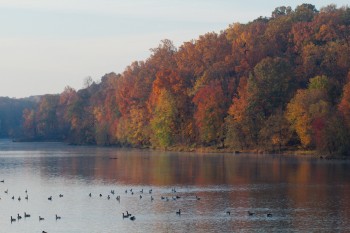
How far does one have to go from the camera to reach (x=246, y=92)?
403 ft

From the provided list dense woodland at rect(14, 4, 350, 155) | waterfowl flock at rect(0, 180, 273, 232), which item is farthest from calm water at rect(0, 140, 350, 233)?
dense woodland at rect(14, 4, 350, 155)

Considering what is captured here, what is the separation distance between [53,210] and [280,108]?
6712 centimetres

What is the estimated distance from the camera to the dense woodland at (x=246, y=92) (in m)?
113

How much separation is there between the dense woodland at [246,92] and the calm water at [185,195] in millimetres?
10225

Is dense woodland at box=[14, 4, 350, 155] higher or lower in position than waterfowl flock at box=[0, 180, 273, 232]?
higher

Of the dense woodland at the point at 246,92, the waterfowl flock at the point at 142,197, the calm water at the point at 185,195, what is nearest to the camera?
the calm water at the point at 185,195

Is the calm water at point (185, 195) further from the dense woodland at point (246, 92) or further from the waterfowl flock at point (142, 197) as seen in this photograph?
the dense woodland at point (246, 92)

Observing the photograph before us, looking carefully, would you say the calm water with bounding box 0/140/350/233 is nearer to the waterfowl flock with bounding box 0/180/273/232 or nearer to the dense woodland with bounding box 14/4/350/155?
the waterfowl flock with bounding box 0/180/273/232

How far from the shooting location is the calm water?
167 ft

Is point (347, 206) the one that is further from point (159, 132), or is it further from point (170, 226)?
point (159, 132)

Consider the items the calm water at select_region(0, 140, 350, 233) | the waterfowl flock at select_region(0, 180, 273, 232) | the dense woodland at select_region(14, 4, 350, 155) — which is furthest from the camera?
the dense woodland at select_region(14, 4, 350, 155)

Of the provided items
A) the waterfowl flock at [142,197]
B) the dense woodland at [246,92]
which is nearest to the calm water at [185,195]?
the waterfowl flock at [142,197]

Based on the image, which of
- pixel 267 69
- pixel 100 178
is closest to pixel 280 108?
pixel 267 69

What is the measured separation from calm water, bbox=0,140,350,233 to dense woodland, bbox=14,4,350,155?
403 inches
